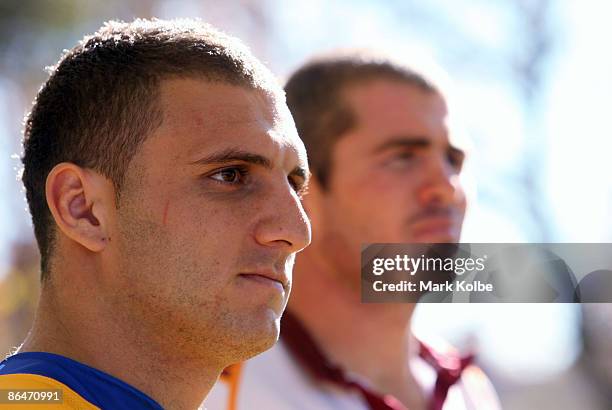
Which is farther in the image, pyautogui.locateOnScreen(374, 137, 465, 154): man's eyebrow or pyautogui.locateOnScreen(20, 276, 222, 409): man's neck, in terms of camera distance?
pyautogui.locateOnScreen(374, 137, 465, 154): man's eyebrow

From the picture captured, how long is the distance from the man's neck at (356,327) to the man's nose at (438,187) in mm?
419

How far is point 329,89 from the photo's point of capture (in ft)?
13.2

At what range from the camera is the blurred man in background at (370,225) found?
12.2 feet

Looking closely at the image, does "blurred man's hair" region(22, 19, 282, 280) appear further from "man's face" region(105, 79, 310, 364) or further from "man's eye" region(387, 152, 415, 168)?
"man's eye" region(387, 152, 415, 168)

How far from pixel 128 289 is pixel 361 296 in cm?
157

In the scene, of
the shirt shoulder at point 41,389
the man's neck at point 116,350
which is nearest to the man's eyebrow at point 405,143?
the man's neck at point 116,350

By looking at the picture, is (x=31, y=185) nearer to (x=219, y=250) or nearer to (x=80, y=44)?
(x=80, y=44)

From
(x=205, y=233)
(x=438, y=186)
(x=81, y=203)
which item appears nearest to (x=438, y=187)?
(x=438, y=186)

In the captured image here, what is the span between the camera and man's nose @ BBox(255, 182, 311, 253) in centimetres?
241

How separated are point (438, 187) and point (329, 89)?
623mm

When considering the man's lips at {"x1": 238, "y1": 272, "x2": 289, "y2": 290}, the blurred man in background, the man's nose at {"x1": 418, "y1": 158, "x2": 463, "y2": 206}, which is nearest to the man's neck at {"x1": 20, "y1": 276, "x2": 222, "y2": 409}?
the man's lips at {"x1": 238, "y1": 272, "x2": 289, "y2": 290}

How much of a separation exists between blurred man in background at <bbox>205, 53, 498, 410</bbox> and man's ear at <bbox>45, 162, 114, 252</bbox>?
1.33 m

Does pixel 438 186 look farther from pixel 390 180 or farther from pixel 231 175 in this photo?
pixel 231 175

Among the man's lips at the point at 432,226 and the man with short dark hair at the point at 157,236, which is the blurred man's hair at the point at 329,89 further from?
the man with short dark hair at the point at 157,236
